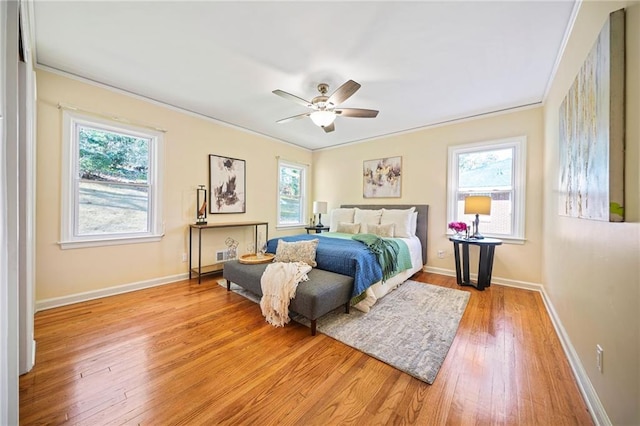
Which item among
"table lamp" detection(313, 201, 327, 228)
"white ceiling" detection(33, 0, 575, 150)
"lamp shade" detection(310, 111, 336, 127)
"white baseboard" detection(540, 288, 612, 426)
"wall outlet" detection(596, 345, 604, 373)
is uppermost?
"white ceiling" detection(33, 0, 575, 150)

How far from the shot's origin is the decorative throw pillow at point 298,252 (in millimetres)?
2887

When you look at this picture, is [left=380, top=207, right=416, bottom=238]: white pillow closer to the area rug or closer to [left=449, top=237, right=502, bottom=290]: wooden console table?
[left=449, top=237, right=502, bottom=290]: wooden console table

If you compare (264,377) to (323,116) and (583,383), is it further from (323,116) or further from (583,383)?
(323,116)

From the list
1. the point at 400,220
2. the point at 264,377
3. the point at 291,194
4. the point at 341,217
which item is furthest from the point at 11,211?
the point at 291,194

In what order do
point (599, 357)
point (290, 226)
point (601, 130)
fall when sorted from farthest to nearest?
point (290, 226), point (599, 357), point (601, 130)

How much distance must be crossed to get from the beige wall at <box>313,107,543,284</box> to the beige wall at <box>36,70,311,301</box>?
1533 millimetres

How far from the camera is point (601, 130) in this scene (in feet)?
4.01

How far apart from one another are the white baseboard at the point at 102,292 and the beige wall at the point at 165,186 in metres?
0.04

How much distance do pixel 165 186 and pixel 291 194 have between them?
2.62 meters

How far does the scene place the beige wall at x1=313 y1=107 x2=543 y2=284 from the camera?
3.39 metres

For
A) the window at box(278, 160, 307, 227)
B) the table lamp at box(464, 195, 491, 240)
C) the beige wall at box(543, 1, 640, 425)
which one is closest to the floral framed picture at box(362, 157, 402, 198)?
the table lamp at box(464, 195, 491, 240)

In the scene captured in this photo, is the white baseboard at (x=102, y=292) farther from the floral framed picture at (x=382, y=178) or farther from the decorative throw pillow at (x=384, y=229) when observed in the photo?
the floral framed picture at (x=382, y=178)

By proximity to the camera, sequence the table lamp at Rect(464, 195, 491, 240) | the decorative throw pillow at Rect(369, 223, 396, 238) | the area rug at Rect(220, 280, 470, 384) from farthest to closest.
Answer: the decorative throw pillow at Rect(369, 223, 396, 238) → the table lamp at Rect(464, 195, 491, 240) → the area rug at Rect(220, 280, 470, 384)

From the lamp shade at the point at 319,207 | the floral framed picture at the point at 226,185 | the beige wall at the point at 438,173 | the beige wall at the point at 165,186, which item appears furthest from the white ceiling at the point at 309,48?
the lamp shade at the point at 319,207
